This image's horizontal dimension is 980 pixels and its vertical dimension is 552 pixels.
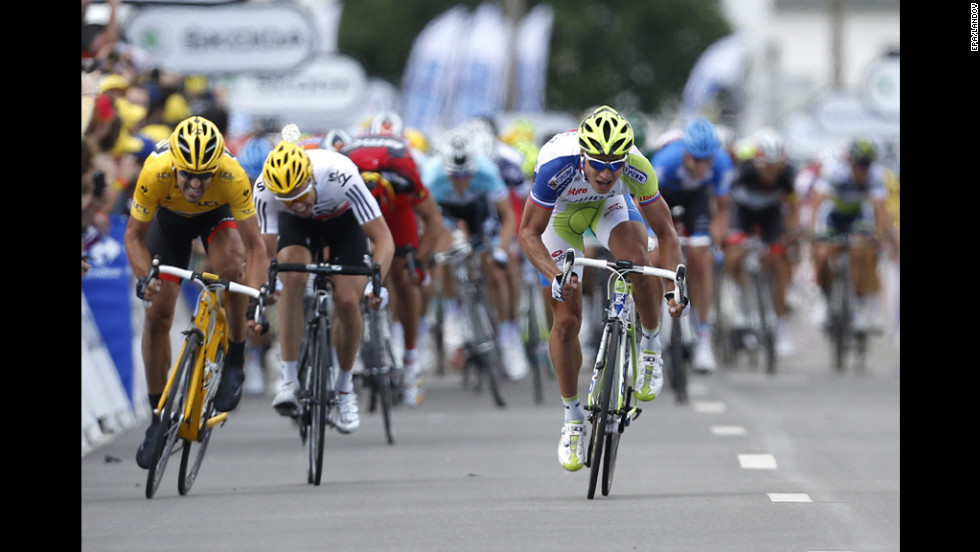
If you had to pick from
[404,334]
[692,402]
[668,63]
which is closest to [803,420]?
[692,402]

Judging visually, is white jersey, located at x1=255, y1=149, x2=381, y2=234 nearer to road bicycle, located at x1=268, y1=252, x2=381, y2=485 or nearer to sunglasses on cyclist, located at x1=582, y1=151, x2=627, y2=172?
road bicycle, located at x1=268, y1=252, x2=381, y2=485

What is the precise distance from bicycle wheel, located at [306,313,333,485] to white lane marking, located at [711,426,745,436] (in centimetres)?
331

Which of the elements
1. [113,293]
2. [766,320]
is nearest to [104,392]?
[113,293]

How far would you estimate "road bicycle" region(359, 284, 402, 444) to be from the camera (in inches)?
479

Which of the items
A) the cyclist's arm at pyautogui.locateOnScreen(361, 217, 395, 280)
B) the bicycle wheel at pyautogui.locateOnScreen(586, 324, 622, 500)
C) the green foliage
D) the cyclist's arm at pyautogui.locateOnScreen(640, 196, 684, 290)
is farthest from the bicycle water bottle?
the green foliage

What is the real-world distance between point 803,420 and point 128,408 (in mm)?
4766

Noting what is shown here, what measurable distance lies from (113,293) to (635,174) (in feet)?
18.0

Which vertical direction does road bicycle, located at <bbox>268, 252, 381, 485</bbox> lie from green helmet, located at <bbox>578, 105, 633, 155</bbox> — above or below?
below

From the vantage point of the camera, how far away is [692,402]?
14898 millimetres

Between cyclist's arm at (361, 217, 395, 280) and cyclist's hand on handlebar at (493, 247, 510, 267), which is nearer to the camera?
cyclist's arm at (361, 217, 395, 280)

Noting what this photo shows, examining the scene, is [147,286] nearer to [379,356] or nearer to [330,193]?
[330,193]

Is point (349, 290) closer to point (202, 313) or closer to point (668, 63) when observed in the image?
point (202, 313)

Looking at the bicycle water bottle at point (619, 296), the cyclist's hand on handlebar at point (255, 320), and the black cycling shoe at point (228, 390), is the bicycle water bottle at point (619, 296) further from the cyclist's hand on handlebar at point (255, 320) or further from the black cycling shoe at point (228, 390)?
the black cycling shoe at point (228, 390)

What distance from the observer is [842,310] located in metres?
18.5
